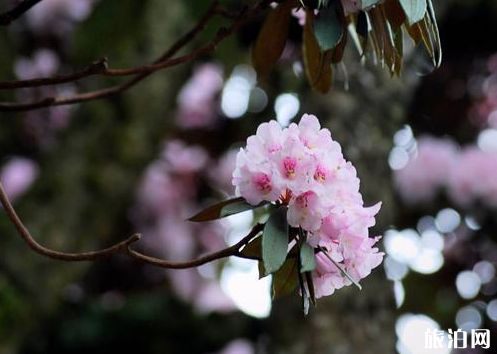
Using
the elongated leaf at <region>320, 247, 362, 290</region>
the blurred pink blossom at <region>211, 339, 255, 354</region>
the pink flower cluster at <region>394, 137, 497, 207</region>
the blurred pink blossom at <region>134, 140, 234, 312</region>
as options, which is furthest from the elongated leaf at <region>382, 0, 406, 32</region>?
the blurred pink blossom at <region>134, 140, 234, 312</region>

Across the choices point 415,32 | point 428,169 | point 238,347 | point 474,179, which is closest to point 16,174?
point 238,347

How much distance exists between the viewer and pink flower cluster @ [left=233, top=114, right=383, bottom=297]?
2.40 feet

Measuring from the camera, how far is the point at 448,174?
2834 mm

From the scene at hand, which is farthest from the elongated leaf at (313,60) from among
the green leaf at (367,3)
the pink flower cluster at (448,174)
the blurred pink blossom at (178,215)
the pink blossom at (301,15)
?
the blurred pink blossom at (178,215)

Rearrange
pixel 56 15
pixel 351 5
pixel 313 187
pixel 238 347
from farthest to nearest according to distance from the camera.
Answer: pixel 56 15, pixel 238 347, pixel 351 5, pixel 313 187

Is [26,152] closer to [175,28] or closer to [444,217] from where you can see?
[175,28]

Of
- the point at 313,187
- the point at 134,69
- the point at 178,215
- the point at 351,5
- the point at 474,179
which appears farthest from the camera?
the point at 178,215

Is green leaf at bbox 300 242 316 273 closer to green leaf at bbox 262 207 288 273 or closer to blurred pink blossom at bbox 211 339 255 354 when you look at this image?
green leaf at bbox 262 207 288 273

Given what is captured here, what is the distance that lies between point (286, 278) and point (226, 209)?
3.6 inches

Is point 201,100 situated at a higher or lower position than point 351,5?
lower

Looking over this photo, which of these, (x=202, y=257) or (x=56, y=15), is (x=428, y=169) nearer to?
(x=56, y=15)

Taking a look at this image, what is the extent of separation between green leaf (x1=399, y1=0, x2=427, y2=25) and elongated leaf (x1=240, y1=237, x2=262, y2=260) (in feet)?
0.69

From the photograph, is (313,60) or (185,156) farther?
(185,156)

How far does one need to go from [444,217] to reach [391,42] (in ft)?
6.27
